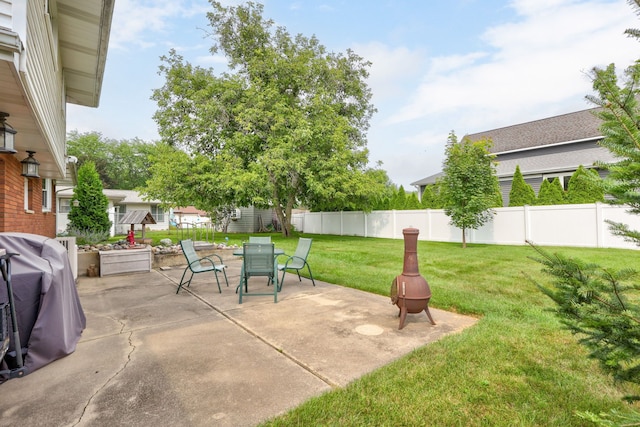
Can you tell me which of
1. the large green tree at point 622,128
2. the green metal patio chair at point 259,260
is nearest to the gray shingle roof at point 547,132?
the green metal patio chair at point 259,260

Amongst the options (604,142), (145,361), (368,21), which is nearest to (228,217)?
(368,21)

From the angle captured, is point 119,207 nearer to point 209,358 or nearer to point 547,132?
point 209,358

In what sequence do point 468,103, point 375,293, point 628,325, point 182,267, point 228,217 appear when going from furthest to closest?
point 228,217, point 468,103, point 182,267, point 375,293, point 628,325

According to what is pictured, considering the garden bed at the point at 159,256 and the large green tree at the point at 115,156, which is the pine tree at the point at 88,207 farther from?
the large green tree at the point at 115,156

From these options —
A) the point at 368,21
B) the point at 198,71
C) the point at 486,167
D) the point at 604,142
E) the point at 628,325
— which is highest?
the point at 198,71

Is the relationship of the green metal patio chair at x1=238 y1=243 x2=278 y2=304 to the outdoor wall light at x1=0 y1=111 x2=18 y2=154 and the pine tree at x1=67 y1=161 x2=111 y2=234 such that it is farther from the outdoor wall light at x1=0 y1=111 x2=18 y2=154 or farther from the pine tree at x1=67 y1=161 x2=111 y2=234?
the pine tree at x1=67 y1=161 x2=111 y2=234

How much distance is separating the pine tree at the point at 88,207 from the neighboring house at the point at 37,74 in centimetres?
732

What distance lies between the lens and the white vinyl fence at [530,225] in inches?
387

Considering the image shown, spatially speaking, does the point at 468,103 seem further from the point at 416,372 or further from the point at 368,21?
the point at 416,372

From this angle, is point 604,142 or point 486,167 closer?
point 604,142

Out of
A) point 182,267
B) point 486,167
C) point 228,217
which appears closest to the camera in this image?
point 182,267

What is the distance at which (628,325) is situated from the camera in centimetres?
155

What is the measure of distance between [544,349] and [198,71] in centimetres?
1918

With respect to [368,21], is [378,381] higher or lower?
lower
